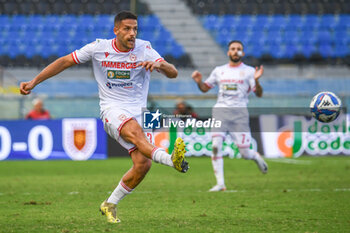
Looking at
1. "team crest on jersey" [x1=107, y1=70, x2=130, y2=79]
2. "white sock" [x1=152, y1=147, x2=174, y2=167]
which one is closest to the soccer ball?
"team crest on jersey" [x1=107, y1=70, x2=130, y2=79]

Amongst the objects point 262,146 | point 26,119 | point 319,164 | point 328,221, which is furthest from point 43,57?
point 328,221

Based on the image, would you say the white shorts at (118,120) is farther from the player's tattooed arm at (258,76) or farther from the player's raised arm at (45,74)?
the player's tattooed arm at (258,76)

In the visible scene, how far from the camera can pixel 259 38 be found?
85.1ft

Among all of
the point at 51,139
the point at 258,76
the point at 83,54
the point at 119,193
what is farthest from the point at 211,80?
the point at 51,139

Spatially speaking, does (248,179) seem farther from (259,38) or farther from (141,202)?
(259,38)

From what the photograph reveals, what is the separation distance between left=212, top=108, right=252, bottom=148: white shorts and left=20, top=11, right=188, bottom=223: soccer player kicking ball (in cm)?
386

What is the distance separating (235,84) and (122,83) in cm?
426

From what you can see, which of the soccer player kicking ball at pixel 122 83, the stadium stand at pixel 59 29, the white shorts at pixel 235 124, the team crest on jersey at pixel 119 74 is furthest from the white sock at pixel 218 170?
the stadium stand at pixel 59 29

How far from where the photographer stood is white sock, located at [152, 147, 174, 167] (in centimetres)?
566

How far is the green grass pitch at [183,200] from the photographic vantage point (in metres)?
6.18

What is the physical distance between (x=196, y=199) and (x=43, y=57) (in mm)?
17512

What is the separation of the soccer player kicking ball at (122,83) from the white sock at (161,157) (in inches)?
13.1

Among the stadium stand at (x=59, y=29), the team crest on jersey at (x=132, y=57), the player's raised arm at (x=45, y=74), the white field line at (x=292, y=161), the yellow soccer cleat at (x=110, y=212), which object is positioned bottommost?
the white field line at (x=292, y=161)

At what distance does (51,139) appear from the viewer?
16.7 metres
